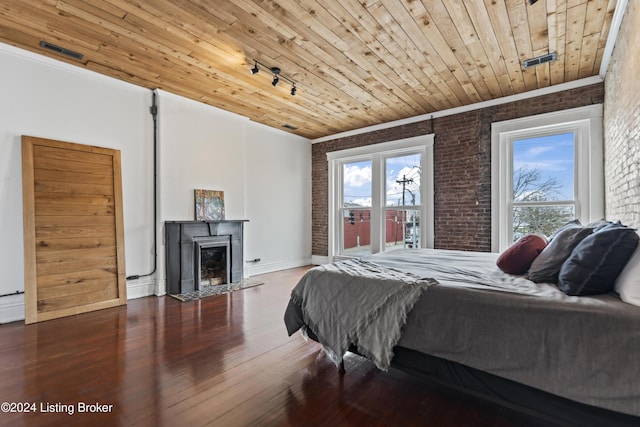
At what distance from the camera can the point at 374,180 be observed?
5.93m

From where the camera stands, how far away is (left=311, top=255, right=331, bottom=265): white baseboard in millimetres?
6546

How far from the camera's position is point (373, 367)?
218 centimetres

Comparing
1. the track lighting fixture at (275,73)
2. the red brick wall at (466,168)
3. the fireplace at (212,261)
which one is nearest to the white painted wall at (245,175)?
the fireplace at (212,261)

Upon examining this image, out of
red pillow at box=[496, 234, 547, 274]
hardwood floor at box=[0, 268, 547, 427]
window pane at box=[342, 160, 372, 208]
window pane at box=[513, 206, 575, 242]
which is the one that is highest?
window pane at box=[342, 160, 372, 208]

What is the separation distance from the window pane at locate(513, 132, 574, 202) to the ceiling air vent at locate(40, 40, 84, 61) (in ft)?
18.4

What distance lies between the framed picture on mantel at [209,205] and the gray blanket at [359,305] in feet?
9.41

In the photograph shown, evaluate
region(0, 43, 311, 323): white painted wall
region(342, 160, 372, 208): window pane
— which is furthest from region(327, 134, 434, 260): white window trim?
region(0, 43, 311, 323): white painted wall

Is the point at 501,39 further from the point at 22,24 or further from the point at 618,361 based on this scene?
the point at 22,24

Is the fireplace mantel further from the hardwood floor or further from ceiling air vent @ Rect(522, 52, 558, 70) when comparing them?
ceiling air vent @ Rect(522, 52, 558, 70)

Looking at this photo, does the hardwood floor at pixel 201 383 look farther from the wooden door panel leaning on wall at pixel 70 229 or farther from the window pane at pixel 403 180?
the window pane at pixel 403 180

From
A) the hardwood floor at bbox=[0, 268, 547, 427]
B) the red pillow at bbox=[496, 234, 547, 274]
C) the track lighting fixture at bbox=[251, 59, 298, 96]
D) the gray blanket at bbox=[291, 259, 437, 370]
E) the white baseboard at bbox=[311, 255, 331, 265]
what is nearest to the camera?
the hardwood floor at bbox=[0, 268, 547, 427]

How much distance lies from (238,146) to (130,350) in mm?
3559

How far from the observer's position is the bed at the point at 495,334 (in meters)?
1.31

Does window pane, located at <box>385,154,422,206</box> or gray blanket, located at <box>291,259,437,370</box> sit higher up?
window pane, located at <box>385,154,422,206</box>
